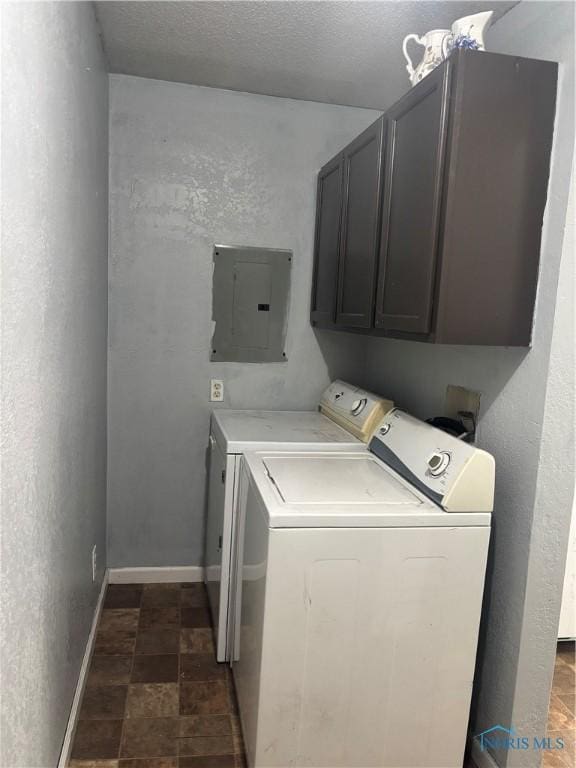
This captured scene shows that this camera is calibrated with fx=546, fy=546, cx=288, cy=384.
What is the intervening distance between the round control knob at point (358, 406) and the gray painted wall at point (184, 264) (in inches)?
18.8

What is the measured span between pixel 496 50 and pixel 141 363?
193cm

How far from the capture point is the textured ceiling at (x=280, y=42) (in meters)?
1.85

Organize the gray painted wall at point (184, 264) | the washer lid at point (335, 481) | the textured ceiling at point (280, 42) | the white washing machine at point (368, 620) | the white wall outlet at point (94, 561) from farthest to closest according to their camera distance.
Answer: the gray painted wall at point (184, 264), the white wall outlet at point (94, 561), the textured ceiling at point (280, 42), the washer lid at point (335, 481), the white washing machine at point (368, 620)

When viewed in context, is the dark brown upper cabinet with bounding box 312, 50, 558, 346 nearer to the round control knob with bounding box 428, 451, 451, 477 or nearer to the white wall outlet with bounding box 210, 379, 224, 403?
the round control knob with bounding box 428, 451, 451, 477

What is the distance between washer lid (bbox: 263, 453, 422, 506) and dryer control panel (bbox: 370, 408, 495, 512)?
0.18 ft

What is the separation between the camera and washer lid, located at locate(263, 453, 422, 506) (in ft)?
5.17

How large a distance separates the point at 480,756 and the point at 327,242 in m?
2.04

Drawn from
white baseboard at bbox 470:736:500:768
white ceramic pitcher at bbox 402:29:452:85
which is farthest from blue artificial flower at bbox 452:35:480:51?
white baseboard at bbox 470:736:500:768

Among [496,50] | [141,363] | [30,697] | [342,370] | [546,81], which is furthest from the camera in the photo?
[342,370]

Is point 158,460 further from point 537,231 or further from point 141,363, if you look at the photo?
point 537,231

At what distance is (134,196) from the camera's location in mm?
2553

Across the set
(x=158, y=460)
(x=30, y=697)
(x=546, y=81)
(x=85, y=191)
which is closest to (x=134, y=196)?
(x=85, y=191)

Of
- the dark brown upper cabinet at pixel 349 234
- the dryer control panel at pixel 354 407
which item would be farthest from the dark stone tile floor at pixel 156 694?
the dark brown upper cabinet at pixel 349 234

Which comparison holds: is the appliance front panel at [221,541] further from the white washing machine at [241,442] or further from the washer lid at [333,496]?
the washer lid at [333,496]
